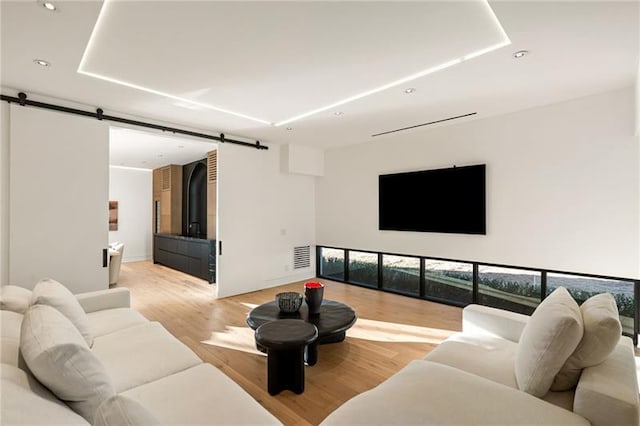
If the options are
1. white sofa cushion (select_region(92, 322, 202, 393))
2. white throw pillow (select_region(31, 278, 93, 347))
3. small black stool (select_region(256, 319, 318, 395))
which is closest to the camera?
white sofa cushion (select_region(92, 322, 202, 393))

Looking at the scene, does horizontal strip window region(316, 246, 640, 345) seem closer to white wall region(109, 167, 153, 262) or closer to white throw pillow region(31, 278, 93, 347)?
white throw pillow region(31, 278, 93, 347)

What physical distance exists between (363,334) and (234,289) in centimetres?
255

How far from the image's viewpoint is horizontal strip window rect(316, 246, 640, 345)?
3357 millimetres

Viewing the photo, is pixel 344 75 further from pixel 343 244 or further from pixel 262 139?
pixel 343 244

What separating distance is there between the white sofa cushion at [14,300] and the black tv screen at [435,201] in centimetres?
450

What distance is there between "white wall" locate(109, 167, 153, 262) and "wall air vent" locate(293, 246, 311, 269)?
561 cm

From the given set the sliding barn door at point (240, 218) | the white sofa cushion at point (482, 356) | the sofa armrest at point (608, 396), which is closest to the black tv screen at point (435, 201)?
the sliding barn door at point (240, 218)

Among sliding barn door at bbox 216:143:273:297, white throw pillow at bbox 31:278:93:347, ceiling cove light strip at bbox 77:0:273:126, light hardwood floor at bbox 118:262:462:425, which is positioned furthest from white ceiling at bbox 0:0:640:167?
light hardwood floor at bbox 118:262:462:425

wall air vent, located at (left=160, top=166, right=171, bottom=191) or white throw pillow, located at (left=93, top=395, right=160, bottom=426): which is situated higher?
wall air vent, located at (left=160, top=166, right=171, bottom=191)

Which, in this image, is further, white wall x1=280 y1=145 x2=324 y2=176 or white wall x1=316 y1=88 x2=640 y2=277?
white wall x1=280 y1=145 x2=324 y2=176

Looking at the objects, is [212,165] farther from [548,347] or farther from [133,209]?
[548,347]

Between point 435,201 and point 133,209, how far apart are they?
855 centimetres

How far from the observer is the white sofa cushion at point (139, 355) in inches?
66.4

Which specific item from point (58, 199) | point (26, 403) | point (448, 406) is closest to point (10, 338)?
point (26, 403)
